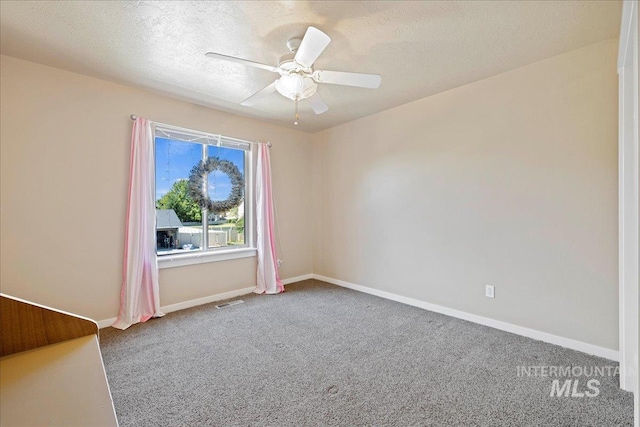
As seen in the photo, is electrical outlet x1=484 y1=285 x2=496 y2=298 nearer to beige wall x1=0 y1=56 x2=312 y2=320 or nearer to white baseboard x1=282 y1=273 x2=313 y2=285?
white baseboard x1=282 y1=273 x2=313 y2=285

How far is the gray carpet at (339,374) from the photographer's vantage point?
5.30 feet

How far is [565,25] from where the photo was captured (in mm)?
1988

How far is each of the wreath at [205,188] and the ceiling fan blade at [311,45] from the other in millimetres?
2112

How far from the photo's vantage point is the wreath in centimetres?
352

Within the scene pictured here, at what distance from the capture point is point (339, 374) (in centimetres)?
200

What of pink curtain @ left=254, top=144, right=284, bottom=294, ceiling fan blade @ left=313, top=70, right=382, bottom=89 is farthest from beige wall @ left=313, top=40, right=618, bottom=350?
ceiling fan blade @ left=313, top=70, right=382, bottom=89

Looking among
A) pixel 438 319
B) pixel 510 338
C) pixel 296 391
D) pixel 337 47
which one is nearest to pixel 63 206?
pixel 296 391

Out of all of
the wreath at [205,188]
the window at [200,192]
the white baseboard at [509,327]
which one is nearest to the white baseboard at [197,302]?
the window at [200,192]

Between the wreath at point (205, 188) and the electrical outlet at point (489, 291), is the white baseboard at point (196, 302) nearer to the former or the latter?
the wreath at point (205, 188)

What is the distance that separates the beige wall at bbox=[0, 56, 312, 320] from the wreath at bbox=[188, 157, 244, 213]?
1.70 ft

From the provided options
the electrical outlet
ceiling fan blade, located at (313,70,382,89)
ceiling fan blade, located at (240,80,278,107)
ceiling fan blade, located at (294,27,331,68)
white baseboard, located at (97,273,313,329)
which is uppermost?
ceiling fan blade, located at (294,27,331,68)

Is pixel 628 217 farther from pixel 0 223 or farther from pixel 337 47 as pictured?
pixel 0 223

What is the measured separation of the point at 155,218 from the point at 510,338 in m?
3.64

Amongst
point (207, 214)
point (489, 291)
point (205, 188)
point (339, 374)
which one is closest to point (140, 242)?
point (207, 214)
